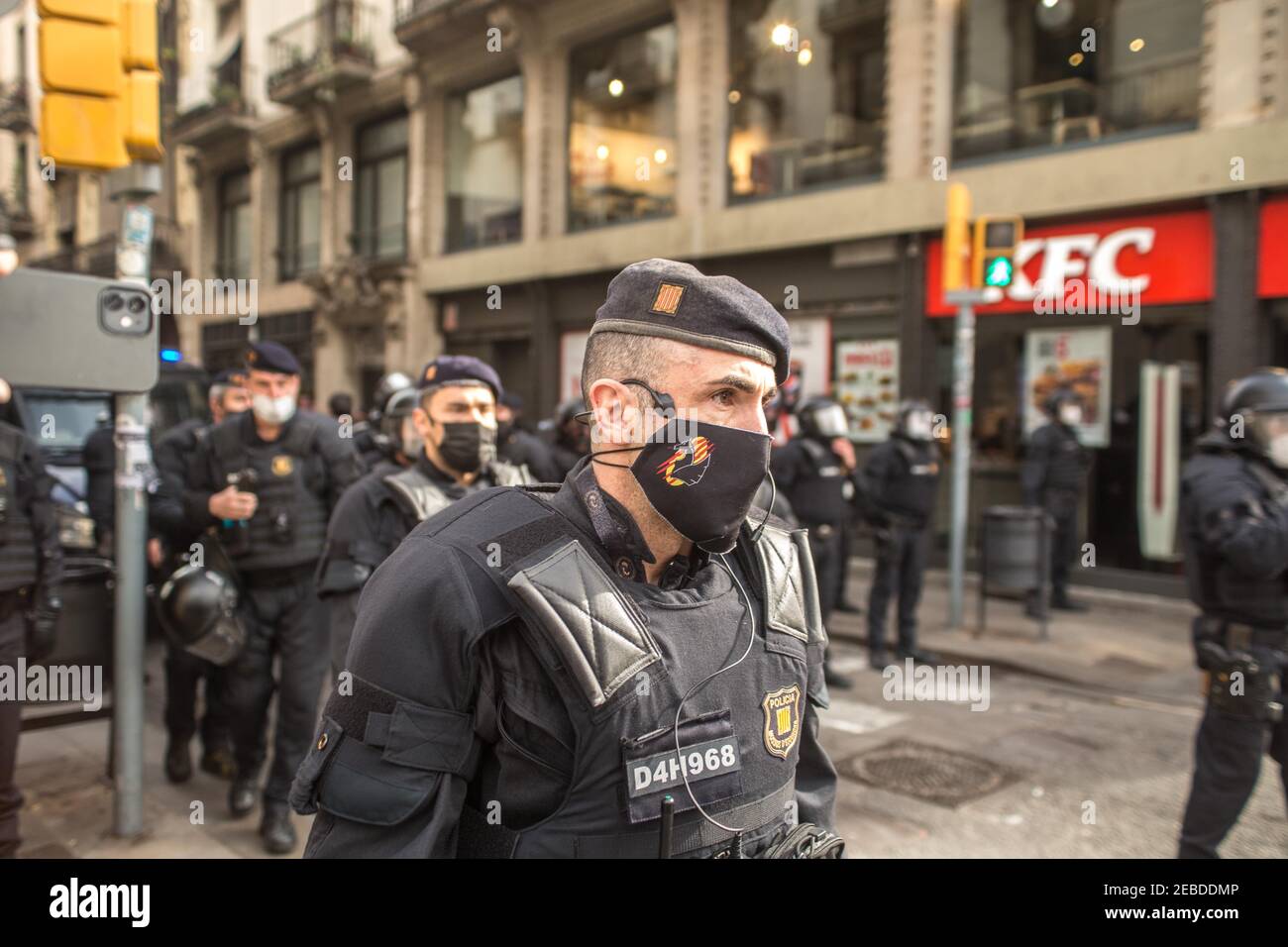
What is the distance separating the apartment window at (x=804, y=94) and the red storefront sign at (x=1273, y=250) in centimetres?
452

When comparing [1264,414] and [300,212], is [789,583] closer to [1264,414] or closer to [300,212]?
[1264,414]

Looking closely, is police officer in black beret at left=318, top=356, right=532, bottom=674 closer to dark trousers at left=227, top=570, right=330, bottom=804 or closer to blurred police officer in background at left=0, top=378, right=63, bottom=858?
dark trousers at left=227, top=570, right=330, bottom=804

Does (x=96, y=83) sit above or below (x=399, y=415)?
above

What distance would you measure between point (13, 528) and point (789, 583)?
319 centimetres

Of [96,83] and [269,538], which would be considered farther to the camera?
[269,538]

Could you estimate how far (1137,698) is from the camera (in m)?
7.23

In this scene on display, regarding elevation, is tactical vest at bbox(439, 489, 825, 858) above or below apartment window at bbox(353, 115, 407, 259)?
below

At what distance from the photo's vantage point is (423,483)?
3.90 m

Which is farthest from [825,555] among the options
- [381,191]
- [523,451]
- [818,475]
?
[381,191]

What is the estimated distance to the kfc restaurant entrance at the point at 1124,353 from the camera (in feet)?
33.2

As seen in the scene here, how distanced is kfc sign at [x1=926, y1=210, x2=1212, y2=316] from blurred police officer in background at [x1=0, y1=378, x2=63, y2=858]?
9.32 meters

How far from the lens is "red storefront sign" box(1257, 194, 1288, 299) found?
9430 millimetres

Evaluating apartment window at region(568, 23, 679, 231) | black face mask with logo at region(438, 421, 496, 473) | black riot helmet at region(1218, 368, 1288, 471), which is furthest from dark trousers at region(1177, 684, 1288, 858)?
apartment window at region(568, 23, 679, 231)
